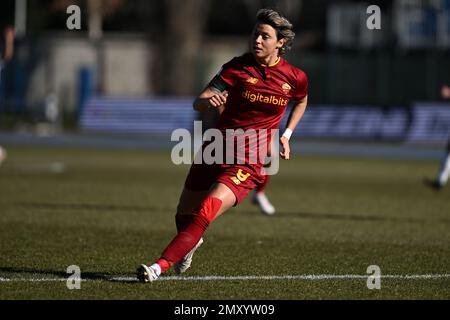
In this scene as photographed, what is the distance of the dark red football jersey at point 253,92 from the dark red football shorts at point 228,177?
199 mm

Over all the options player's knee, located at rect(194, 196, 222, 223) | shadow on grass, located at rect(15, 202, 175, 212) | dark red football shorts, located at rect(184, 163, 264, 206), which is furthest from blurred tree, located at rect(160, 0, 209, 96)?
player's knee, located at rect(194, 196, 222, 223)

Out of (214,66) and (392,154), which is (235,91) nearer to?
(392,154)

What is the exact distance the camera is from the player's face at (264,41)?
28.1 ft

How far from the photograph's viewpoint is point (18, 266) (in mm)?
9531

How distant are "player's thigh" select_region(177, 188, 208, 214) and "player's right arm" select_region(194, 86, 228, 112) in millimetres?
889

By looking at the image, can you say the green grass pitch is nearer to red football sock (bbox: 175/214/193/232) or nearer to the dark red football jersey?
red football sock (bbox: 175/214/193/232)

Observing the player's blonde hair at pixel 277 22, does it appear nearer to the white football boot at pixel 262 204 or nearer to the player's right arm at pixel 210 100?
the player's right arm at pixel 210 100

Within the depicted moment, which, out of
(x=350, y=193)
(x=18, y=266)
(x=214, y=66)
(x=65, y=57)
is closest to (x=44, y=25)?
(x=65, y=57)

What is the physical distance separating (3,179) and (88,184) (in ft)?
5.94

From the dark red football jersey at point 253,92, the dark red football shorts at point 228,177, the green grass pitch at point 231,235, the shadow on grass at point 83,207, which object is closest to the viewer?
the green grass pitch at point 231,235

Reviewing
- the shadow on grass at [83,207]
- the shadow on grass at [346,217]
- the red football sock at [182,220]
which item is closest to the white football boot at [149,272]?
the red football sock at [182,220]

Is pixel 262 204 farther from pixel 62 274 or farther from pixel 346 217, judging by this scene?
pixel 62 274

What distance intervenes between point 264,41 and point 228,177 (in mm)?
1172

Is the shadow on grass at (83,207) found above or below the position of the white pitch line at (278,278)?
below
